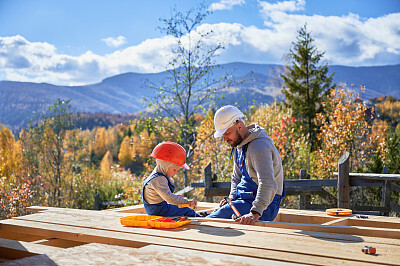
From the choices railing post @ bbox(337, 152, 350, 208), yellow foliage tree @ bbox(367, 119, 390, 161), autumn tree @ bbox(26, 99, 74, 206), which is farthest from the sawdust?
yellow foliage tree @ bbox(367, 119, 390, 161)

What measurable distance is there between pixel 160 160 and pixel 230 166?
7.99 m

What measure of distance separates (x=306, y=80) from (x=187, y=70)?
64.4 ft

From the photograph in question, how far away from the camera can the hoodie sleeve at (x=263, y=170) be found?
352 cm

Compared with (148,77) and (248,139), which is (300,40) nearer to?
(148,77)

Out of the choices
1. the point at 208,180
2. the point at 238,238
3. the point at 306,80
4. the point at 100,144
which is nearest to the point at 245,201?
the point at 238,238

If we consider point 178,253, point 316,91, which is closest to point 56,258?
point 178,253

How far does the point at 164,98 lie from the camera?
1174cm

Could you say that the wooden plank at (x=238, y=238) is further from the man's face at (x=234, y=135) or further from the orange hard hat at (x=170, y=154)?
the man's face at (x=234, y=135)

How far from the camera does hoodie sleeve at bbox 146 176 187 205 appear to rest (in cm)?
388

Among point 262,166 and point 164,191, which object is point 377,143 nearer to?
point 262,166

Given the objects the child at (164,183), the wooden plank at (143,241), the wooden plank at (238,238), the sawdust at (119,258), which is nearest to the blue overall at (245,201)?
the child at (164,183)

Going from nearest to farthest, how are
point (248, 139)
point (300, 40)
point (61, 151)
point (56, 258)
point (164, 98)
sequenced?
point (56, 258) → point (248, 139) → point (164, 98) → point (61, 151) → point (300, 40)

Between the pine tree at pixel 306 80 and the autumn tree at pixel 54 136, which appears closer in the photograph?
the autumn tree at pixel 54 136

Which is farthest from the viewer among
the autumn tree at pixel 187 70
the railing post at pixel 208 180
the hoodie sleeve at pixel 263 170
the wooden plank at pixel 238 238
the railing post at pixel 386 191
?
the autumn tree at pixel 187 70
